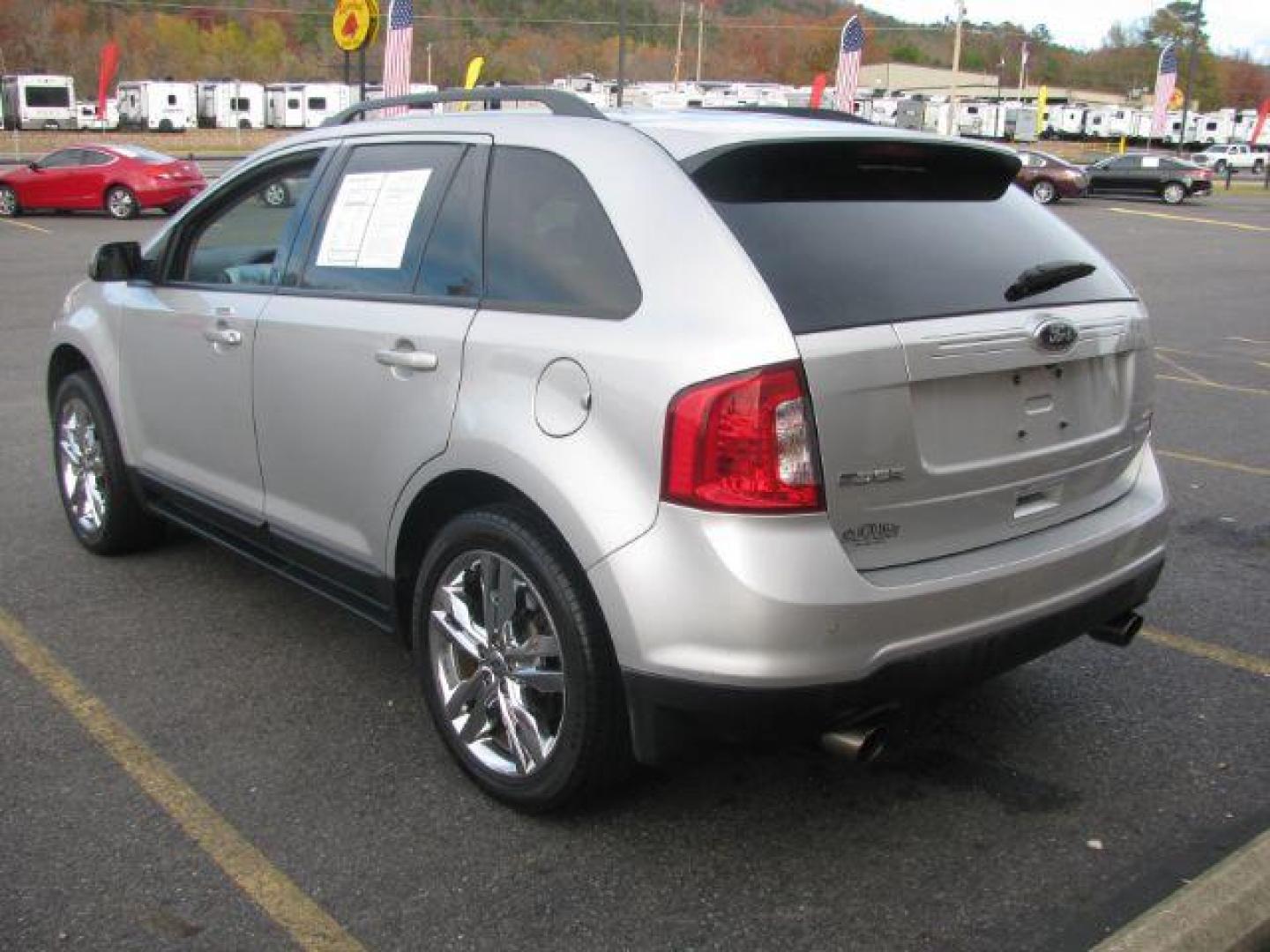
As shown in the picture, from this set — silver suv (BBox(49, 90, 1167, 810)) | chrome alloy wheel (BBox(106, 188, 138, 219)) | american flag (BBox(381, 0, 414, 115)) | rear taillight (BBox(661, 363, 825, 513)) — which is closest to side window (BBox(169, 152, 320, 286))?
silver suv (BBox(49, 90, 1167, 810))

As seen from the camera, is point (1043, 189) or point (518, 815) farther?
point (1043, 189)

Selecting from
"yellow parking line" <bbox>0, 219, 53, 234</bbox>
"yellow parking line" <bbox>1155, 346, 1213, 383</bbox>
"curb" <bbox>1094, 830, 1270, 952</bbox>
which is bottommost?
"yellow parking line" <bbox>0, 219, 53, 234</bbox>

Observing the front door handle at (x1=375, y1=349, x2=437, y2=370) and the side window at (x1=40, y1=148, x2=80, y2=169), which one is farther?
the side window at (x1=40, y1=148, x2=80, y2=169)

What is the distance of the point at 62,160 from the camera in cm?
2317

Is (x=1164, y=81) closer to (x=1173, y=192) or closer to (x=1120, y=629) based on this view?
(x=1173, y=192)

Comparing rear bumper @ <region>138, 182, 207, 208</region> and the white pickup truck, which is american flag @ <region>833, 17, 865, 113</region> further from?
the white pickup truck

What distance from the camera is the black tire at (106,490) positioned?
493cm

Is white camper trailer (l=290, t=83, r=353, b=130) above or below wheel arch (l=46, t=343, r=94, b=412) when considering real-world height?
above

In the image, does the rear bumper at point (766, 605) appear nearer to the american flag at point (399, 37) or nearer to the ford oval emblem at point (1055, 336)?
the ford oval emblem at point (1055, 336)

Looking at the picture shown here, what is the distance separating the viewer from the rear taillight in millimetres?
2652

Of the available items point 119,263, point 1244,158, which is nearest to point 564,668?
point 119,263

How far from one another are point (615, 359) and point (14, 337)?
371 inches

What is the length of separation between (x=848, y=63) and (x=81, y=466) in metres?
27.5

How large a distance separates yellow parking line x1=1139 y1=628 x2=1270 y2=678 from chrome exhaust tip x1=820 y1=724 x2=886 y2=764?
204 centimetres
